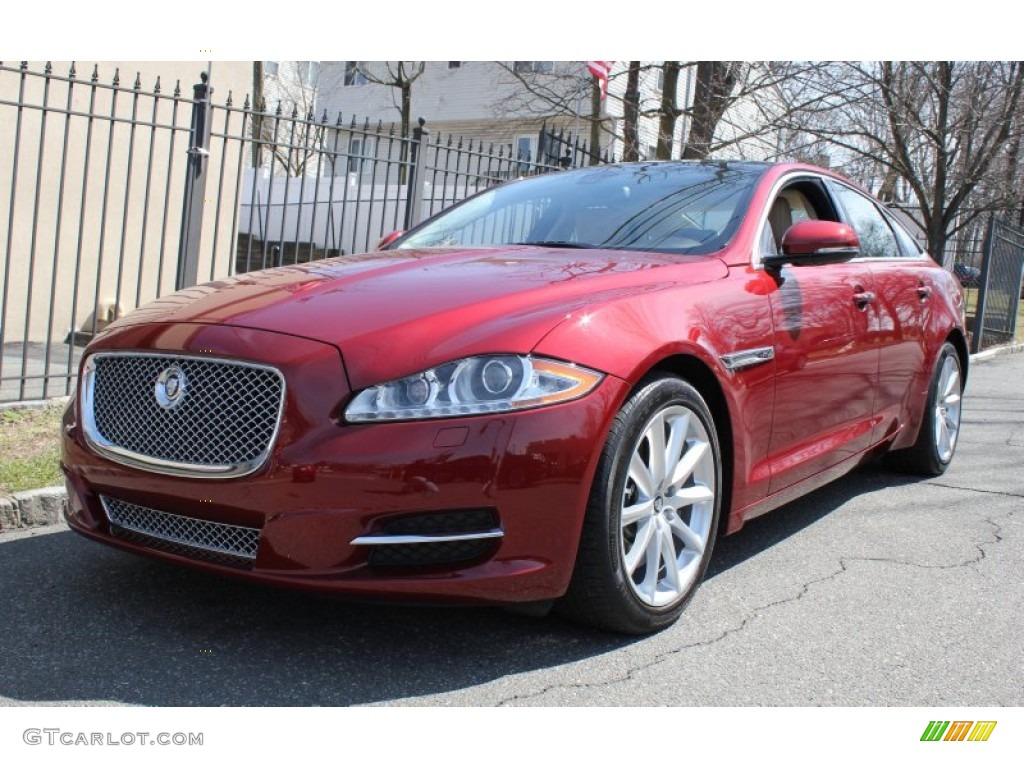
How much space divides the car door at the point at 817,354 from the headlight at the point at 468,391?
4.14 feet

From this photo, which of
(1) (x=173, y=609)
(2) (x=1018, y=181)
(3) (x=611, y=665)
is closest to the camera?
(3) (x=611, y=665)

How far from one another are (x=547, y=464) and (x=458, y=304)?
55 centimetres

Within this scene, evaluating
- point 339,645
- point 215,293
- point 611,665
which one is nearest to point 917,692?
point 611,665

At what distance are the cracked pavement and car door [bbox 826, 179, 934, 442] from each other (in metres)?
0.92

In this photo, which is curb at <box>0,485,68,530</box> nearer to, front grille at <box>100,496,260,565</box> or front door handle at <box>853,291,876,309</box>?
front grille at <box>100,496,260,565</box>

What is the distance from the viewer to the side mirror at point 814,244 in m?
3.77

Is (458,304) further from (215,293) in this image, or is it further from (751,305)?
(751,305)

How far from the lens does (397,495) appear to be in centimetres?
255

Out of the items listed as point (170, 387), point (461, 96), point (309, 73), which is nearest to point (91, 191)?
point (170, 387)

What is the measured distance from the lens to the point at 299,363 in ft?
8.76

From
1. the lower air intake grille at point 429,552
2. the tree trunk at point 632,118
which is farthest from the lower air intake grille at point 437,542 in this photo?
the tree trunk at point 632,118

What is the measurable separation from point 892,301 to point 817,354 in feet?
3.46

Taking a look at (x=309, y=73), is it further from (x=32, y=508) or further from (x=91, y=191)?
(x=32, y=508)
